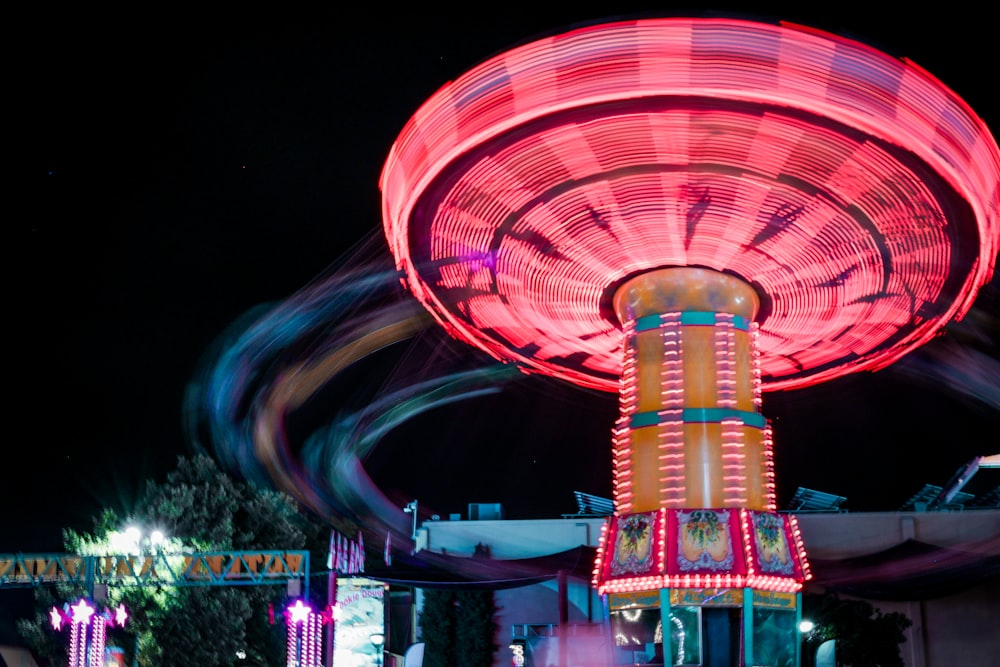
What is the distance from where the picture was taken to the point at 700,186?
18.7 m

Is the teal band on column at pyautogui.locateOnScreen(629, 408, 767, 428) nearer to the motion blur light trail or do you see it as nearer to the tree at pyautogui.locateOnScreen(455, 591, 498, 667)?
the motion blur light trail

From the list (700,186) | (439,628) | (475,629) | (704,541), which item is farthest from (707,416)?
(439,628)

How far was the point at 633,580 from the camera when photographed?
1961 cm

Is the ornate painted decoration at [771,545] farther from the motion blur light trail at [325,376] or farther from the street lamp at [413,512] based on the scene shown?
the street lamp at [413,512]

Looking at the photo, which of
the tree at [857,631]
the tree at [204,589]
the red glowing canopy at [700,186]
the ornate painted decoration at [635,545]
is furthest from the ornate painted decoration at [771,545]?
the tree at [204,589]

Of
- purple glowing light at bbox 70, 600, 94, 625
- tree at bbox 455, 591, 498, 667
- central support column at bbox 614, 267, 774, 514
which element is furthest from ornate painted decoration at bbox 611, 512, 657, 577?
purple glowing light at bbox 70, 600, 94, 625

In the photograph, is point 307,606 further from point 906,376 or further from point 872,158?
point 906,376

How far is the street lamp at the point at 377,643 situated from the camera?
134 feet

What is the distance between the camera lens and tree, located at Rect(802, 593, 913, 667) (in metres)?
28.1

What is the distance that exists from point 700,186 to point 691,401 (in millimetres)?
3802

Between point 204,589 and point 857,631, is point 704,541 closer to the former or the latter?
point 857,631

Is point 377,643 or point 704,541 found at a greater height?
point 704,541

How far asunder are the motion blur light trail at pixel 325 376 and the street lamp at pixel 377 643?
17.3ft

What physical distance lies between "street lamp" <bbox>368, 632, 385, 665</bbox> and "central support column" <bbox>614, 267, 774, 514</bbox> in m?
22.5
